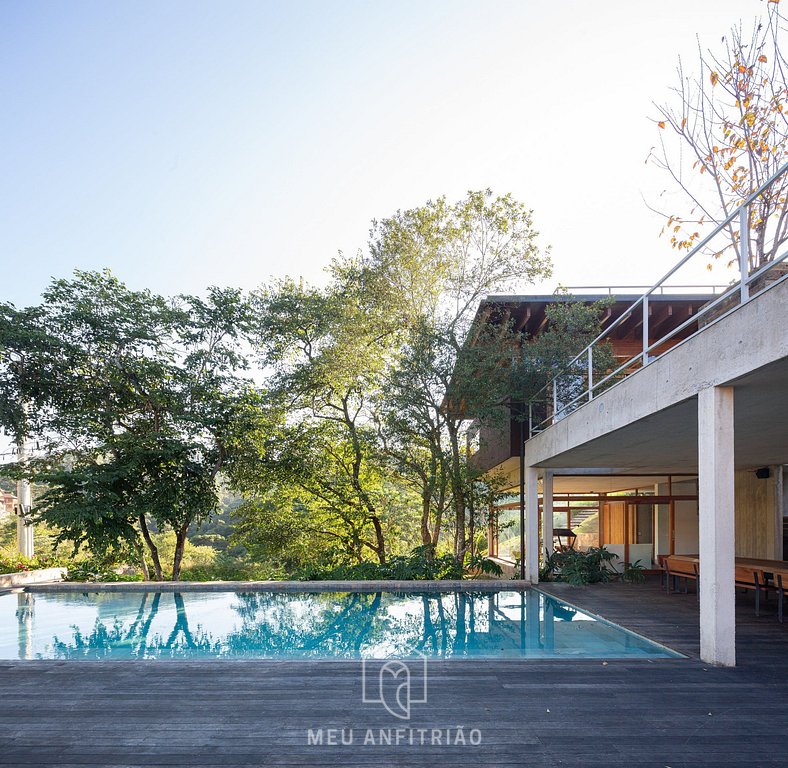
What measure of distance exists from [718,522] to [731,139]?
6.27 m

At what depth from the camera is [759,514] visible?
42.4 feet

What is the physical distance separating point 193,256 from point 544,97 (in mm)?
11356

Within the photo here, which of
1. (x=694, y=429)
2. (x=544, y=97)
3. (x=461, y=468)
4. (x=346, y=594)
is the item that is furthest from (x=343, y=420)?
(x=694, y=429)

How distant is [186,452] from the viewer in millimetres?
13586

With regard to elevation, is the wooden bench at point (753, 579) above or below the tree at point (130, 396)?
below

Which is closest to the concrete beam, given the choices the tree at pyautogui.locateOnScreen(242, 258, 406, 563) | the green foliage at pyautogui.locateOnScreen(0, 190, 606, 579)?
the green foliage at pyautogui.locateOnScreen(0, 190, 606, 579)

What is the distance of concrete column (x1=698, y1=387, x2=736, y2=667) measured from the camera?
5.60 metres

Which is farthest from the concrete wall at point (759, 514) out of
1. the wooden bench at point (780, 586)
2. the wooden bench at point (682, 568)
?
the wooden bench at point (780, 586)

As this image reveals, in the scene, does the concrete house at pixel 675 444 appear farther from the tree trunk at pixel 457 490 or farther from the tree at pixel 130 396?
the tree at pixel 130 396

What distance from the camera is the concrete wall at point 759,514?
487 inches

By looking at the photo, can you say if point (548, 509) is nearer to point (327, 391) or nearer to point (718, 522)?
point (327, 391)

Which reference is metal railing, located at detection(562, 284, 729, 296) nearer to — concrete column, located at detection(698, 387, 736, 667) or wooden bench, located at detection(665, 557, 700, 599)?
wooden bench, located at detection(665, 557, 700, 599)

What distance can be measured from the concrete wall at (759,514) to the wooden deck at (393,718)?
272 inches

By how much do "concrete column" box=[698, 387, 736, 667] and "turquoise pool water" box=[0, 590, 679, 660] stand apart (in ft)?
2.57
